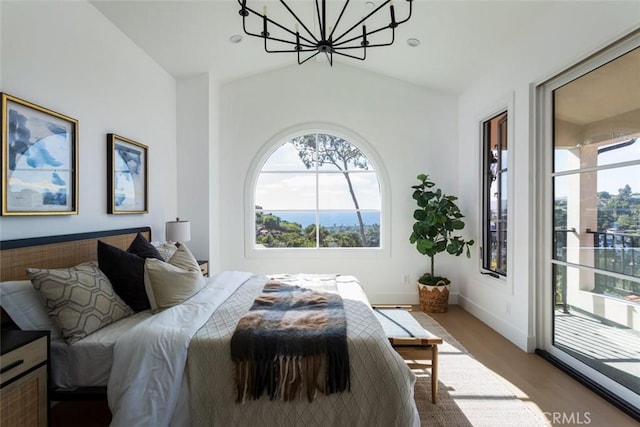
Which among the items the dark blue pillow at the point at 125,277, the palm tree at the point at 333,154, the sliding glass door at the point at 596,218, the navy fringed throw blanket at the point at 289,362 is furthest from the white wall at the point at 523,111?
the dark blue pillow at the point at 125,277

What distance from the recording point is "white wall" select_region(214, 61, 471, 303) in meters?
4.54

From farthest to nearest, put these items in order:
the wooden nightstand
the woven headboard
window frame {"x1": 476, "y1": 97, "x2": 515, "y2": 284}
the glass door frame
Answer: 1. window frame {"x1": 476, "y1": 97, "x2": 515, "y2": 284}
2. the glass door frame
3. the woven headboard
4. the wooden nightstand

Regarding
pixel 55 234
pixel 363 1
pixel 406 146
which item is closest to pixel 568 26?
pixel 363 1

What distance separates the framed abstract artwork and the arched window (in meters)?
2.49

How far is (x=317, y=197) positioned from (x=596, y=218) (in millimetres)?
3131

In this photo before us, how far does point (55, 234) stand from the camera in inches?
90.0

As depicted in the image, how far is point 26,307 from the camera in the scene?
1.73 metres

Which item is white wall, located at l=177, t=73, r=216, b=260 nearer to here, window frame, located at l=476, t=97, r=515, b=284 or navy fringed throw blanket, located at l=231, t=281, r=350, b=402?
navy fringed throw blanket, located at l=231, t=281, r=350, b=402

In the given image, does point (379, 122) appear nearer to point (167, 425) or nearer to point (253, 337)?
point (253, 337)

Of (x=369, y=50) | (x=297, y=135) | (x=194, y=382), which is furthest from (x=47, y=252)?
(x=369, y=50)

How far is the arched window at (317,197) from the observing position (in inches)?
184

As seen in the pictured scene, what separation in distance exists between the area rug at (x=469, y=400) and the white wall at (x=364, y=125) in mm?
1917

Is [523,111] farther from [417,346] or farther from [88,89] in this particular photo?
[88,89]

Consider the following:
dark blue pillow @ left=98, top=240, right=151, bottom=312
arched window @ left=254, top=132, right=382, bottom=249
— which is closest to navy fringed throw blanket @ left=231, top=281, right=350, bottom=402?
dark blue pillow @ left=98, top=240, right=151, bottom=312
